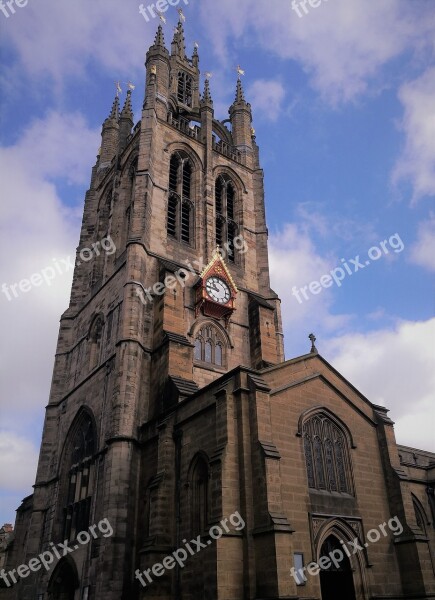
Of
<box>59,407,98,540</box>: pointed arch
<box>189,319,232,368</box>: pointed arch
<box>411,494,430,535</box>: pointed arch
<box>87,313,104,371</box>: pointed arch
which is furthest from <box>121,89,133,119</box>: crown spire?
<box>411,494,430,535</box>: pointed arch

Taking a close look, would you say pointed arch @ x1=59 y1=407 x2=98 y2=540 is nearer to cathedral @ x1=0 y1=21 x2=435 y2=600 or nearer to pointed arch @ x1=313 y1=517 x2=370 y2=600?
cathedral @ x1=0 y1=21 x2=435 y2=600

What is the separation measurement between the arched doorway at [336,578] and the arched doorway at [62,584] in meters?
12.4

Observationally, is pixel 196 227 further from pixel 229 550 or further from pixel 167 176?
pixel 229 550

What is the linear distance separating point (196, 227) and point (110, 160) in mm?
12989

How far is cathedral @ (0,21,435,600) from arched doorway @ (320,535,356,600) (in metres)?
0.06

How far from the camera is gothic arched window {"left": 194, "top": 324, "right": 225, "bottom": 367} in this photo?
26344 mm

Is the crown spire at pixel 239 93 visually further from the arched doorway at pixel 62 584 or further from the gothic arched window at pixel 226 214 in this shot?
the arched doorway at pixel 62 584

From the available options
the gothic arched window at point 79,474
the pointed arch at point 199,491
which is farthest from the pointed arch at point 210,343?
the pointed arch at point 199,491

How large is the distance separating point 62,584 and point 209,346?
1295 centimetres

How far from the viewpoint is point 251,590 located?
47.9ft

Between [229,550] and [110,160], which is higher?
[110,160]

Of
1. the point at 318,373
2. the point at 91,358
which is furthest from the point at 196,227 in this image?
the point at 318,373

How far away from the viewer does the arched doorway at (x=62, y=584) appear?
23.5 meters

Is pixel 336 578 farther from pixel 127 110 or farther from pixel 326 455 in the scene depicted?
pixel 127 110
